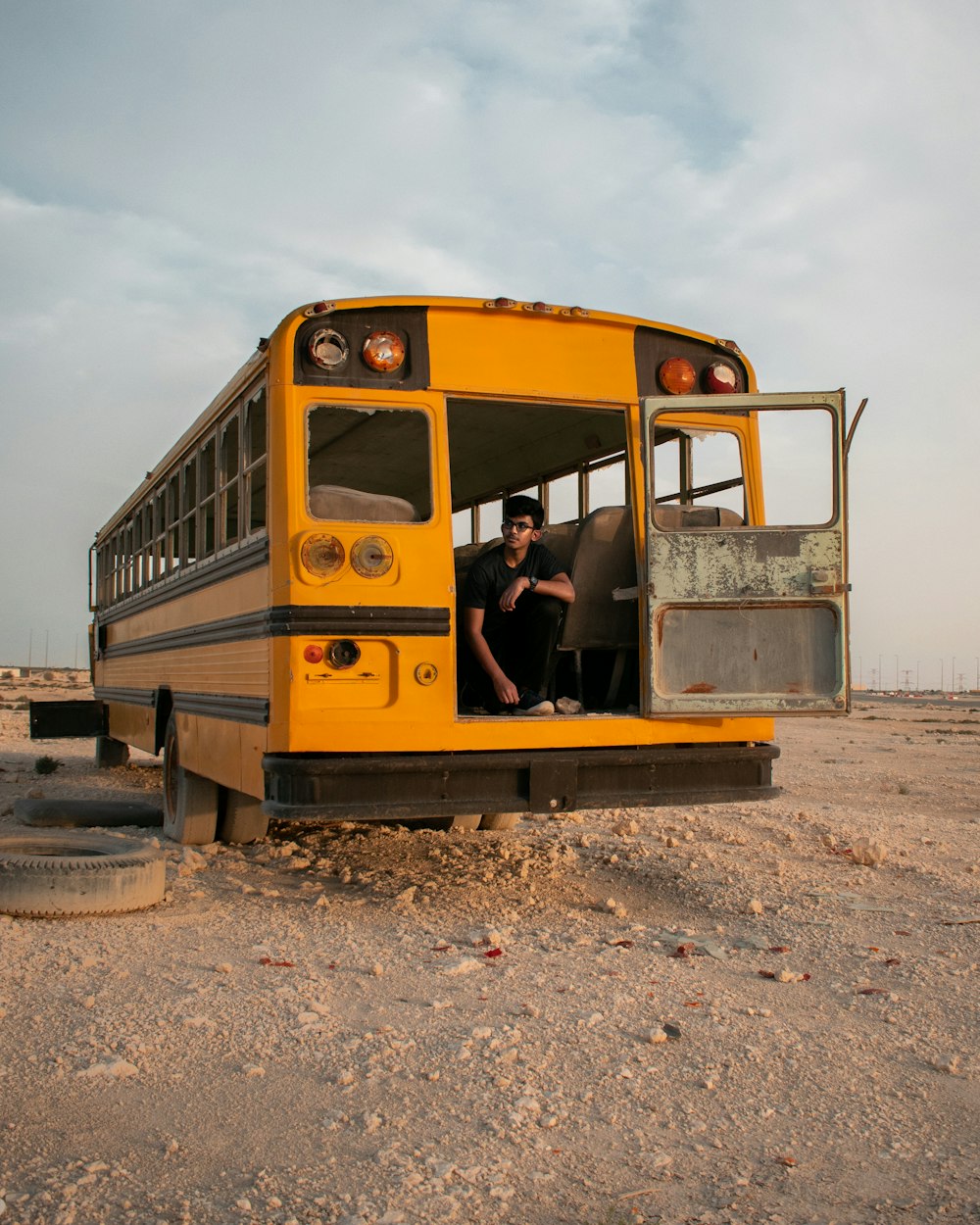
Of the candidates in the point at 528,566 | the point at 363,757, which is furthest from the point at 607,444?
the point at 363,757

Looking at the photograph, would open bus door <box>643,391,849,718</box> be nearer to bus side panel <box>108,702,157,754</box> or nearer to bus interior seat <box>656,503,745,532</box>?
bus interior seat <box>656,503,745,532</box>

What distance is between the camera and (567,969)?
15.3ft

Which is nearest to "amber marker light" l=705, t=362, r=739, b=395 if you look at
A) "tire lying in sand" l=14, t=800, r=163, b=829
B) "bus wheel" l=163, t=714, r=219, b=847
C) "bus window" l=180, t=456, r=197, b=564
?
"bus window" l=180, t=456, r=197, b=564

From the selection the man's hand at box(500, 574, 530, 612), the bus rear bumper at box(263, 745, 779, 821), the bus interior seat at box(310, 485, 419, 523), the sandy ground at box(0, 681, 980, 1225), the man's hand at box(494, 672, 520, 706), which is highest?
the bus interior seat at box(310, 485, 419, 523)

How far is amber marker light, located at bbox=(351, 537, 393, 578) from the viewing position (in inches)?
216

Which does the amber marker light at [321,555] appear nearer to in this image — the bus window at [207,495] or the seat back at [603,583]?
the seat back at [603,583]

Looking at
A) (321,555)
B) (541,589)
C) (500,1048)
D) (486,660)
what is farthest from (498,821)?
(500,1048)

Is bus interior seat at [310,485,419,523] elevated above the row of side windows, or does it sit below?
below

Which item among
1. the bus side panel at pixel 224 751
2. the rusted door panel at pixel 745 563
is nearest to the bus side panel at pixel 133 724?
the bus side panel at pixel 224 751

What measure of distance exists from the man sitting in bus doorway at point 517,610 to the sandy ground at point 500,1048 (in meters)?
1.07

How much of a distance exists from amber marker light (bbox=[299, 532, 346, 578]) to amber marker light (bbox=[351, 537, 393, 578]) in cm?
7

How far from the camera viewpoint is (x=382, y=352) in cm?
570

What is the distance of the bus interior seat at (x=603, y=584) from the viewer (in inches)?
256

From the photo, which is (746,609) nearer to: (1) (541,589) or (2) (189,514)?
(1) (541,589)
